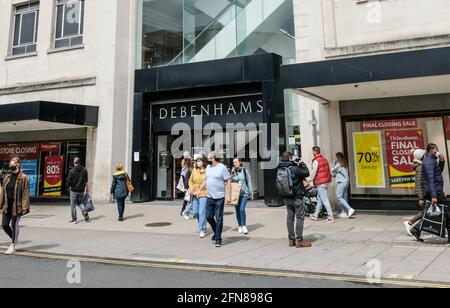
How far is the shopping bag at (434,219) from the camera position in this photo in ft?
23.0

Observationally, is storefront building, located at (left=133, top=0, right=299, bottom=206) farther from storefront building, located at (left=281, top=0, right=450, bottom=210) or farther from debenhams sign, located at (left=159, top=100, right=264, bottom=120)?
storefront building, located at (left=281, top=0, right=450, bottom=210)

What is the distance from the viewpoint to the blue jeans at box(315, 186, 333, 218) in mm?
10203

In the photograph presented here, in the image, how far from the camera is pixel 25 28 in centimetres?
1858

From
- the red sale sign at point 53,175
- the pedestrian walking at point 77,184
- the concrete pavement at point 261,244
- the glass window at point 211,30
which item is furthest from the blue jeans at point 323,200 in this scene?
the red sale sign at point 53,175

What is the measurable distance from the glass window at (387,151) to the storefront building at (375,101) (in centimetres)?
3

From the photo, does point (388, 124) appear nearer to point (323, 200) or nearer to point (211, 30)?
point (323, 200)

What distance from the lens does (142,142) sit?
15867mm

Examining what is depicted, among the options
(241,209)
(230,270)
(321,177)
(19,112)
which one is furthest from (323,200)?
(19,112)

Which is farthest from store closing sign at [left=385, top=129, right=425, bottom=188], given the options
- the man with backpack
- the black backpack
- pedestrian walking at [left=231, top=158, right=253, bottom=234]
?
the black backpack

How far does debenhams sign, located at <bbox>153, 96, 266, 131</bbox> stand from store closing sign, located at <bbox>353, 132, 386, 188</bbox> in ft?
11.6

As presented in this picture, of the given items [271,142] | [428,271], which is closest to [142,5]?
[271,142]

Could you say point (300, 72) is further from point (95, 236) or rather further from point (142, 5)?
point (142, 5)

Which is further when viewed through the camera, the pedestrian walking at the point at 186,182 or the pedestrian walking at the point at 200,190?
the pedestrian walking at the point at 186,182

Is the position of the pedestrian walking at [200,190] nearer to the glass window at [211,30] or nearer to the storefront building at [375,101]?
the storefront building at [375,101]
